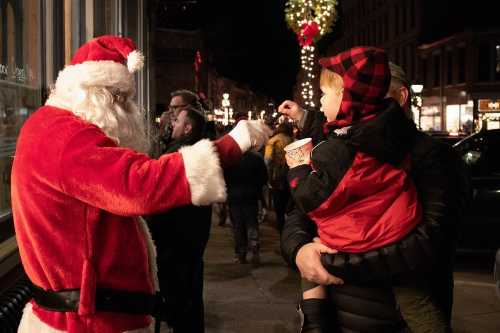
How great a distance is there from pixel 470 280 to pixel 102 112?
7.01 metres

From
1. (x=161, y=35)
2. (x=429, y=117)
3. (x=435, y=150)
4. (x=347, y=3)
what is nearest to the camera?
(x=435, y=150)

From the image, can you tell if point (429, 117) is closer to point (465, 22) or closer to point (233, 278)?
point (465, 22)

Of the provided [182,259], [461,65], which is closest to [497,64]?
[461,65]

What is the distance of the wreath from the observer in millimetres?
18547

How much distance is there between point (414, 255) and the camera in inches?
92.3

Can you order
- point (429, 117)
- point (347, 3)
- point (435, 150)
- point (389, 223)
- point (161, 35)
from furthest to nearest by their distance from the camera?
point (347, 3) < point (429, 117) < point (161, 35) < point (435, 150) < point (389, 223)

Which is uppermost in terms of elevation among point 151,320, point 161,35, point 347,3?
point 347,3

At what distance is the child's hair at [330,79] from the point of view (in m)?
2.55

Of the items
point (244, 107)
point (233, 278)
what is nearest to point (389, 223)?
point (233, 278)

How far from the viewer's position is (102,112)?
2.39 metres

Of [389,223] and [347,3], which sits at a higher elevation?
[347,3]

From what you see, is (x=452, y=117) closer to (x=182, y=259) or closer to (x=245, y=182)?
(x=245, y=182)

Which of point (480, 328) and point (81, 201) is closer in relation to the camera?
point (81, 201)

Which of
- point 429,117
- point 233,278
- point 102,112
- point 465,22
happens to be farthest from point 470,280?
point 429,117
